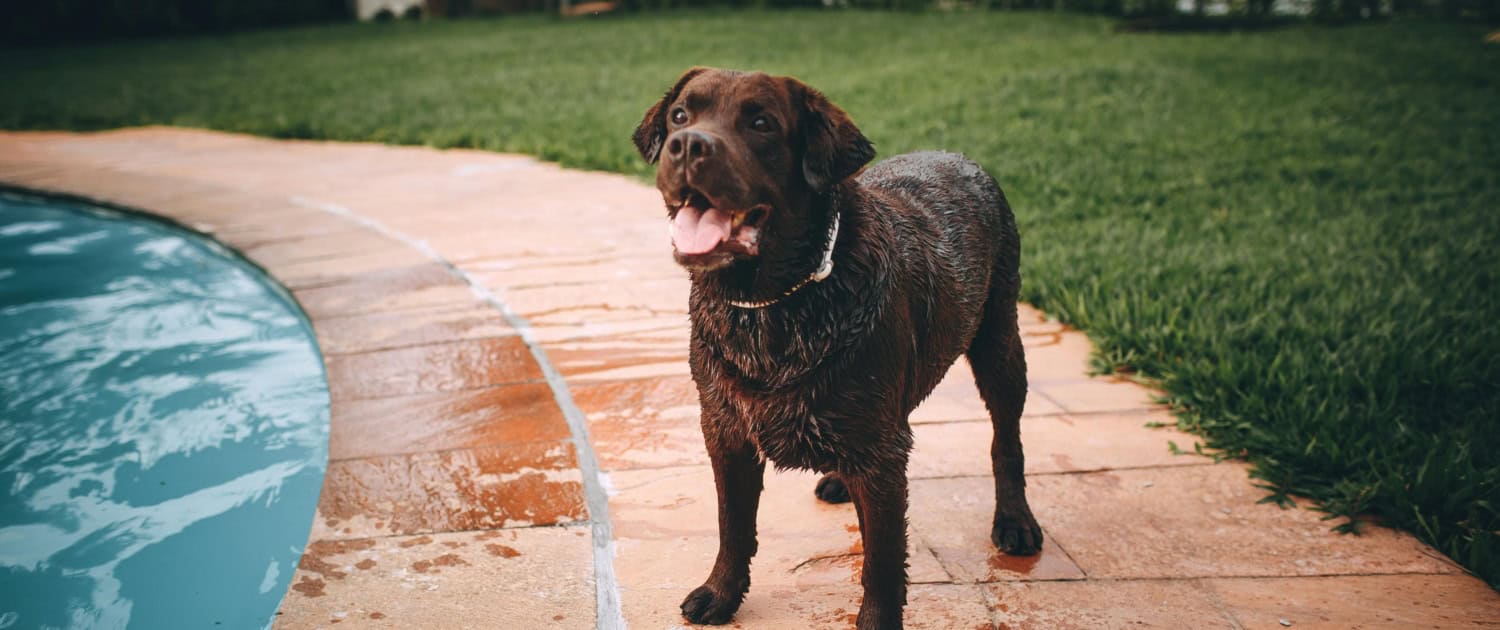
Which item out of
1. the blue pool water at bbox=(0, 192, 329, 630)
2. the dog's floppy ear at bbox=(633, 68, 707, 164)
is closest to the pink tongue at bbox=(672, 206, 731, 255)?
the dog's floppy ear at bbox=(633, 68, 707, 164)

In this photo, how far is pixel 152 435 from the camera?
4.26 m

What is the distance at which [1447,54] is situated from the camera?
11719mm

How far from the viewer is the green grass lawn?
380cm

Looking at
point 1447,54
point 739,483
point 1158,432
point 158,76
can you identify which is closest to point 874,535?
point 739,483

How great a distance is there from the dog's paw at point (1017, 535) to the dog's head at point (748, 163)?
123 cm

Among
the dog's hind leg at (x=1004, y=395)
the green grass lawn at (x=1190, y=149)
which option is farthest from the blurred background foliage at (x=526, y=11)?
the dog's hind leg at (x=1004, y=395)

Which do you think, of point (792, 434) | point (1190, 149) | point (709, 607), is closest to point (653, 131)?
point (792, 434)

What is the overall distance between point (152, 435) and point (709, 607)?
9.77 ft

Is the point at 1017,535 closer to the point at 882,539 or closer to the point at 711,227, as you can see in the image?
the point at 882,539

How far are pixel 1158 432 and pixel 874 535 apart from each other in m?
1.90

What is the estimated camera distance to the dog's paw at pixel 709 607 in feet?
8.48

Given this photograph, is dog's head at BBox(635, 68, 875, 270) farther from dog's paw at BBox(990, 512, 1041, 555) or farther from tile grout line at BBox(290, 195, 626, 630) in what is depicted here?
dog's paw at BBox(990, 512, 1041, 555)

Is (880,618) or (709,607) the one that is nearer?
(880,618)

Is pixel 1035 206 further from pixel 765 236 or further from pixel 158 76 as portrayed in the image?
pixel 158 76
